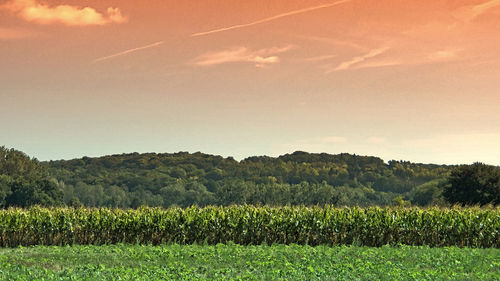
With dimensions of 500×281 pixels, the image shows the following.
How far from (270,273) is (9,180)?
244 feet

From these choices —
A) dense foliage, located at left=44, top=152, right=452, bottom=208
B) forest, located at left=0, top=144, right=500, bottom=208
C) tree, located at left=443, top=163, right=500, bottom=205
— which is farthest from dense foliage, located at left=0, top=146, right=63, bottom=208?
tree, located at left=443, top=163, right=500, bottom=205

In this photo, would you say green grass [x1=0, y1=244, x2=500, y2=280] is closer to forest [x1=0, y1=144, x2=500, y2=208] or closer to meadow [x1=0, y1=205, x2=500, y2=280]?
meadow [x1=0, y1=205, x2=500, y2=280]

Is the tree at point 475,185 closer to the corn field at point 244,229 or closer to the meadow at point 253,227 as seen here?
the meadow at point 253,227

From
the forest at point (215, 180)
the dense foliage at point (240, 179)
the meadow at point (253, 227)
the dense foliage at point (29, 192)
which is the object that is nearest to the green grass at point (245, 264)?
the meadow at point (253, 227)

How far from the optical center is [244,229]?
102 feet

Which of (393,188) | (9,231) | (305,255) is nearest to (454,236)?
(305,255)

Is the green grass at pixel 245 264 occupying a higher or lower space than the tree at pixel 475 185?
lower

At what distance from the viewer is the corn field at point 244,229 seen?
102ft

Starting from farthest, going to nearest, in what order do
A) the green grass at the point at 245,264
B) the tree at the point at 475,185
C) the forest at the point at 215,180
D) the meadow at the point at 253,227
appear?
1. the forest at the point at 215,180
2. the tree at the point at 475,185
3. the meadow at the point at 253,227
4. the green grass at the point at 245,264

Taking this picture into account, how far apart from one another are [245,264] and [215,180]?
9097 cm

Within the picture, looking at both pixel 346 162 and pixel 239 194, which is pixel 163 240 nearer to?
pixel 239 194

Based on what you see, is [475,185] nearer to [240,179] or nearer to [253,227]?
[253,227]

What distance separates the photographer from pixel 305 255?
23312 mm

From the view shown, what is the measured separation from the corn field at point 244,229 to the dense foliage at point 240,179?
52.9m
